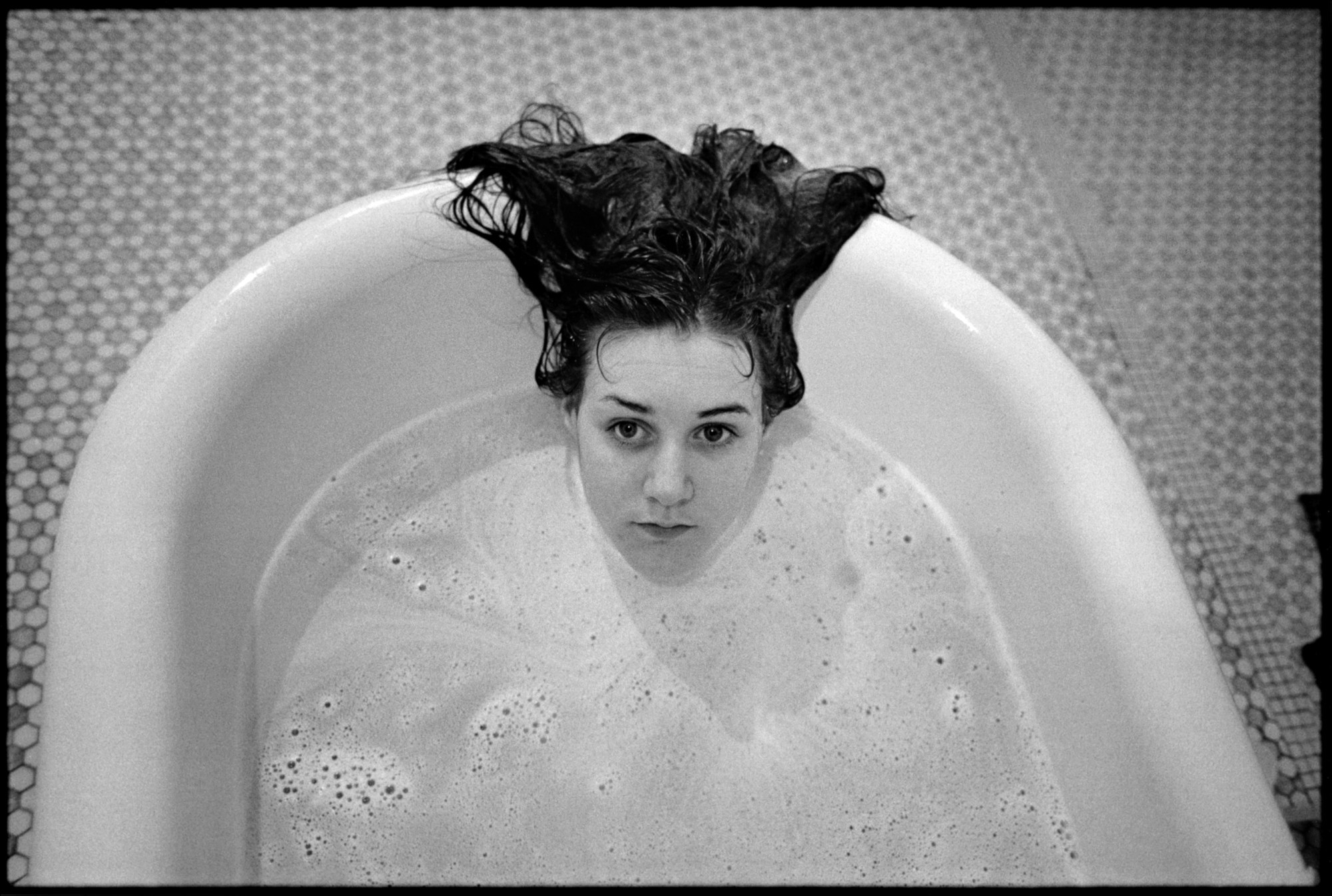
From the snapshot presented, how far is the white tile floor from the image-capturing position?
1562 millimetres

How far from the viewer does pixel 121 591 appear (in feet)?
3.18

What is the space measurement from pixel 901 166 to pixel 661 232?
3.09ft

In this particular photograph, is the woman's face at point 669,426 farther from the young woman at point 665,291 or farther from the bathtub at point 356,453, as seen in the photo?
the bathtub at point 356,453

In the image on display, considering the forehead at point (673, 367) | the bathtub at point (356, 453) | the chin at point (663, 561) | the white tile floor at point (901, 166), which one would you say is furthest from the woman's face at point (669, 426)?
the white tile floor at point (901, 166)

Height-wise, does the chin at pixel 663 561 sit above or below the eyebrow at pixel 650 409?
below

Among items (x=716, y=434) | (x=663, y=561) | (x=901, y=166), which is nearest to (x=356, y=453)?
(x=663, y=561)

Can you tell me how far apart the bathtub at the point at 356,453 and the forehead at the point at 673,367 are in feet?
0.93

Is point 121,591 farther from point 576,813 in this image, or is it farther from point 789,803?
point 789,803

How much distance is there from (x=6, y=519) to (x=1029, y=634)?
4.76 ft

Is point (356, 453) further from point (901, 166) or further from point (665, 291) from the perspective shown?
point (901, 166)

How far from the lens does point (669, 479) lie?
1.08m

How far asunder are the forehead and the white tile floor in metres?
0.91

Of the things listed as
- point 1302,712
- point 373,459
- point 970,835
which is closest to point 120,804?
point 373,459

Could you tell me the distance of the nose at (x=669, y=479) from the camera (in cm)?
108
